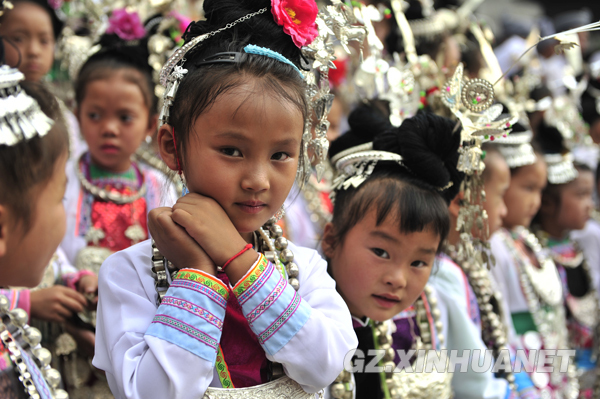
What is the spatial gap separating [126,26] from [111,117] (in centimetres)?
58

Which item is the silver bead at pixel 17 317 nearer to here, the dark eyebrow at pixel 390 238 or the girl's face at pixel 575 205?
the dark eyebrow at pixel 390 238

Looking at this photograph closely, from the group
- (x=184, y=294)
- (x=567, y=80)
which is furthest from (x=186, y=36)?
(x=567, y=80)

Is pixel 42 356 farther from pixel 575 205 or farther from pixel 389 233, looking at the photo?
pixel 575 205

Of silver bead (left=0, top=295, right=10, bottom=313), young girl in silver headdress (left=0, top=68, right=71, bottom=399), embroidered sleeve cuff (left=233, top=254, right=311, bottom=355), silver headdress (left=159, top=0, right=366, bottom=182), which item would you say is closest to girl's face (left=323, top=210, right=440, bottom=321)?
silver headdress (left=159, top=0, right=366, bottom=182)

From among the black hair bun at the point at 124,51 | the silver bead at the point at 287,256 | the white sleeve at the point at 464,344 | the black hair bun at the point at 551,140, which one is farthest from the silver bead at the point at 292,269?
the black hair bun at the point at 551,140

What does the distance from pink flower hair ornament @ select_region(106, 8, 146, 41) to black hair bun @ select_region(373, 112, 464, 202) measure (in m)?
1.58

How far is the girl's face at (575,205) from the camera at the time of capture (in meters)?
3.74

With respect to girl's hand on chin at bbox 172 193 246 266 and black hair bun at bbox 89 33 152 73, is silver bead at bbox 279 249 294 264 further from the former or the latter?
black hair bun at bbox 89 33 152 73

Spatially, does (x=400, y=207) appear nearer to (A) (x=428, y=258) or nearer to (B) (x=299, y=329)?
(A) (x=428, y=258)

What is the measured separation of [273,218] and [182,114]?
364mm

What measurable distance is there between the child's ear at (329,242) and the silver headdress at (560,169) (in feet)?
7.85

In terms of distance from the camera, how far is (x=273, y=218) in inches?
57.7

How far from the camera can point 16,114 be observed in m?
1.40

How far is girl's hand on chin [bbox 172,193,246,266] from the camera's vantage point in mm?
1190
